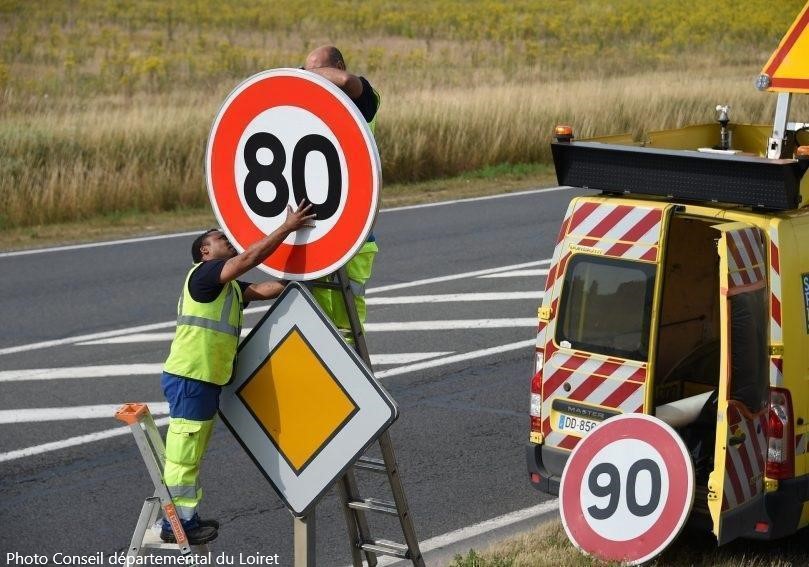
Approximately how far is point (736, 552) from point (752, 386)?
1.13 m

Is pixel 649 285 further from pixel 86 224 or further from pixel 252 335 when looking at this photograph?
pixel 86 224

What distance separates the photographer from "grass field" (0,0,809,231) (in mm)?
18781

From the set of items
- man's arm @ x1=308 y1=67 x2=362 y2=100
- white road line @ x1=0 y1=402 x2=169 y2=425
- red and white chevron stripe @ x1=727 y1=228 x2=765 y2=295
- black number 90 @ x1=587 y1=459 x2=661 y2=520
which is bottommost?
white road line @ x1=0 y1=402 x2=169 y2=425

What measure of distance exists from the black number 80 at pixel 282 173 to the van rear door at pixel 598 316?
2652 millimetres

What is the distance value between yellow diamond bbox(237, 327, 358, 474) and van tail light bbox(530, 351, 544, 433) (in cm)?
279

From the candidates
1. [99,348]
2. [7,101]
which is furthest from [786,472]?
[7,101]

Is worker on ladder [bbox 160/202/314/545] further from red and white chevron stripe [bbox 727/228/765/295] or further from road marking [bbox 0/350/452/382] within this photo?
road marking [bbox 0/350/452/382]

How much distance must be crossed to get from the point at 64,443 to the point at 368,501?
4.36 meters

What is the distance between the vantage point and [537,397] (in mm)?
7164

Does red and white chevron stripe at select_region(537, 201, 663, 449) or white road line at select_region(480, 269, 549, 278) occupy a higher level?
red and white chevron stripe at select_region(537, 201, 663, 449)

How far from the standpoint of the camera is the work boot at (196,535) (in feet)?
17.4

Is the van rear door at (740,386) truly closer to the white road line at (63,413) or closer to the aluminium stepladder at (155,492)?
the aluminium stepladder at (155,492)

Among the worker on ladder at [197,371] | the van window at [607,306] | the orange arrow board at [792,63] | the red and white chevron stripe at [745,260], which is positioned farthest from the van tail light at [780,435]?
the worker on ladder at [197,371]
